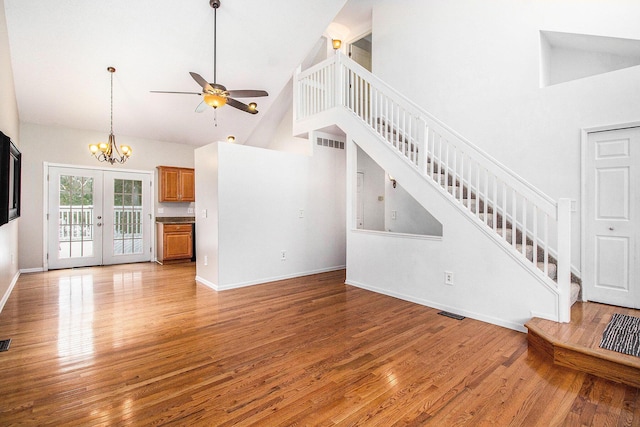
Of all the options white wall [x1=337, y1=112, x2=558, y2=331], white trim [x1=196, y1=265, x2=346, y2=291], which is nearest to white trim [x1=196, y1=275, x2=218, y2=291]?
white trim [x1=196, y1=265, x2=346, y2=291]

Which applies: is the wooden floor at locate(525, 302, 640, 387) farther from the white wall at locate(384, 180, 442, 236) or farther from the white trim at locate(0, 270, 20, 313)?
the white trim at locate(0, 270, 20, 313)

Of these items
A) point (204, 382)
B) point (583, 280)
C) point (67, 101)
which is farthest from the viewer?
point (67, 101)

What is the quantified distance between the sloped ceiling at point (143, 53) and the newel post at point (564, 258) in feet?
15.9

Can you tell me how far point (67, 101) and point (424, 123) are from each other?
616cm

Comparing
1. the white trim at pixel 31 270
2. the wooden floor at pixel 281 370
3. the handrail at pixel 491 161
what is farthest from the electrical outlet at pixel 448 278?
the white trim at pixel 31 270

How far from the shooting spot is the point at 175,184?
25.4 ft

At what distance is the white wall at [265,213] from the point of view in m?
5.00

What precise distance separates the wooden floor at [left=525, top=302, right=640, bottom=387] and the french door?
25.1 feet

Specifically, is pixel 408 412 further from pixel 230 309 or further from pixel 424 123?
pixel 424 123

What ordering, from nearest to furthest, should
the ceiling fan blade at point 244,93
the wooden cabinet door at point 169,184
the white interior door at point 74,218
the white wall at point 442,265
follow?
the white wall at point 442,265 < the ceiling fan blade at point 244,93 < the white interior door at point 74,218 < the wooden cabinet door at point 169,184

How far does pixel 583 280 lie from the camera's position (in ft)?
12.9

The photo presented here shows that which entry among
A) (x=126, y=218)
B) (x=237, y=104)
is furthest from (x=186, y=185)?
(x=237, y=104)

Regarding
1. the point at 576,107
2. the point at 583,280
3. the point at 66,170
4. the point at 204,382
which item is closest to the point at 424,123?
the point at 576,107

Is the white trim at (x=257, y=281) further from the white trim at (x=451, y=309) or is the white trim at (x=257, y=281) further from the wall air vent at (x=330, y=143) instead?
→ the wall air vent at (x=330, y=143)
